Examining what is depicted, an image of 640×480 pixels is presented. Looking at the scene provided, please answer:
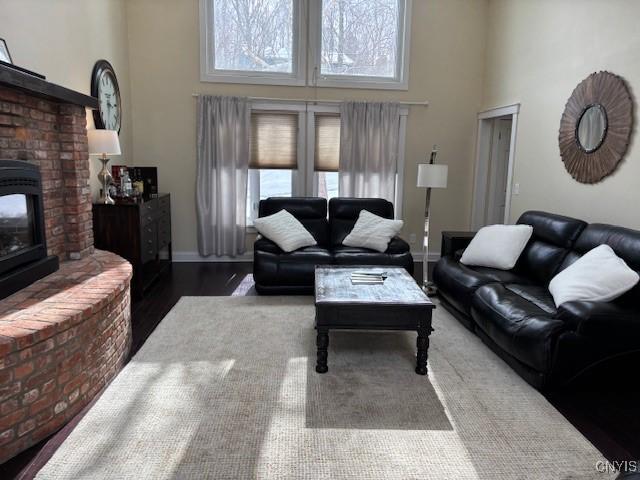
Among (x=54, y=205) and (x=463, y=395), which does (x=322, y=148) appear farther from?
(x=463, y=395)

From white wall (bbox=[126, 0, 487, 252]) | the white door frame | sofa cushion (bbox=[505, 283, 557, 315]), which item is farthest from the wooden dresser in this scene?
the white door frame

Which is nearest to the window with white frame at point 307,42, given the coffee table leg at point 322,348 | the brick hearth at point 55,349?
the brick hearth at point 55,349

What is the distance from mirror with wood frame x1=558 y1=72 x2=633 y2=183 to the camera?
11.7 feet

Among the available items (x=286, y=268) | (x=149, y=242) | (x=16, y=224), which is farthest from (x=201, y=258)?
(x=16, y=224)

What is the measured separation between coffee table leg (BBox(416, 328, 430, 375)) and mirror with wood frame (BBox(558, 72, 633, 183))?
221 centimetres

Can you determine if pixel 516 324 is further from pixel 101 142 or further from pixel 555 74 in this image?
pixel 101 142

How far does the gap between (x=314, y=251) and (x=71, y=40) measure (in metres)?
2.89

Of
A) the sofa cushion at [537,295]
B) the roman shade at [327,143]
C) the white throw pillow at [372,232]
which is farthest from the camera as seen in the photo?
the roman shade at [327,143]

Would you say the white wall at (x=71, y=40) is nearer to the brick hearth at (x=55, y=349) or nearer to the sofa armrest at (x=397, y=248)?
the brick hearth at (x=55, y=349)

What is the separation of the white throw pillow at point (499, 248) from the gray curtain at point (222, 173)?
3000 millimetres

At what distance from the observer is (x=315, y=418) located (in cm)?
238

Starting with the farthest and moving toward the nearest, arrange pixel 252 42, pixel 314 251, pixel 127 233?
pixel 252 42 → pixel 314 251 → pixel 127 233

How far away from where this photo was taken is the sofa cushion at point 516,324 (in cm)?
262

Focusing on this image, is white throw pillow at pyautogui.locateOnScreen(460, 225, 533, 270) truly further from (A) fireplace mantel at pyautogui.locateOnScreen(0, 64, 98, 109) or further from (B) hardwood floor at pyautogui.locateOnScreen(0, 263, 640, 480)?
(A) fireplace mantel at pyautogui.locateOnScreen(0, 64, 98, 109)
